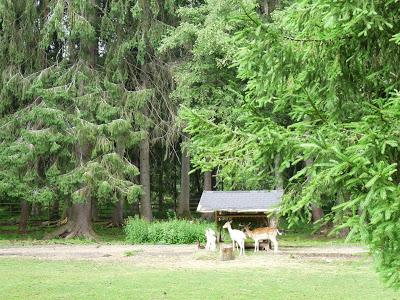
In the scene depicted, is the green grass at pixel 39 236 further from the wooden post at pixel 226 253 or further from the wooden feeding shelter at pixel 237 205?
the wooden post at pixel 226 253

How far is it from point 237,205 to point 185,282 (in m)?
8.17

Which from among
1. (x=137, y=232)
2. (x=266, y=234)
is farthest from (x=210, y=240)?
(x=137, y=232)

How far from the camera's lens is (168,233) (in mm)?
21766

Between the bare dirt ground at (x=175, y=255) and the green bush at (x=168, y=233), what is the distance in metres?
1.21

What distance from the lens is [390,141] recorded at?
13.2 ft

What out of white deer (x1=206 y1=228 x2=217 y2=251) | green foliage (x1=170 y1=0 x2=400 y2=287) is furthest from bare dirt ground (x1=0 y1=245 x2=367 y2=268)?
green foliage (x1=170 y1=0 x2=400 y2=287)

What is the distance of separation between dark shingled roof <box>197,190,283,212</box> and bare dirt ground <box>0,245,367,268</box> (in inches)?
58.1

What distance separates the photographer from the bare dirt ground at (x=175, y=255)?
15672 mm

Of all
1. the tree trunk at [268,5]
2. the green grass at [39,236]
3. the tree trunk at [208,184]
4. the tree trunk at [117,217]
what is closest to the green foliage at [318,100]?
the green grass at [39,236]

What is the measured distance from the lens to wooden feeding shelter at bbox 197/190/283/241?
64.7 ft

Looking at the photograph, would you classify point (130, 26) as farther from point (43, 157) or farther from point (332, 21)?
point (332, 21)

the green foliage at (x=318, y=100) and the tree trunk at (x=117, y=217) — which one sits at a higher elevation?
the green foliage at (x=318, y=100)

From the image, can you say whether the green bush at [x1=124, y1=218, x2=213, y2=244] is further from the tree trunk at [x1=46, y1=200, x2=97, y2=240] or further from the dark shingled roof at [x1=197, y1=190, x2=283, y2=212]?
the tree trunk at [x1=46, y1=200, x2=97, y2=240]

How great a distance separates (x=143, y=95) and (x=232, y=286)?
14333 millimetres
